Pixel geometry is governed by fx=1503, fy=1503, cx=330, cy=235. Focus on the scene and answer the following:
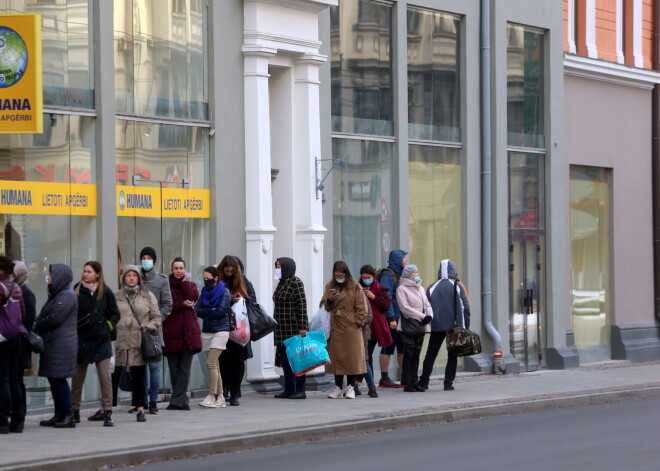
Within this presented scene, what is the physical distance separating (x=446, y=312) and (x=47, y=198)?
5963mm

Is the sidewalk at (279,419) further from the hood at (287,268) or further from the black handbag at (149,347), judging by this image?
the hood at (287,268)

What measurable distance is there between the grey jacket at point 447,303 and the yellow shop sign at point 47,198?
16.8 feet

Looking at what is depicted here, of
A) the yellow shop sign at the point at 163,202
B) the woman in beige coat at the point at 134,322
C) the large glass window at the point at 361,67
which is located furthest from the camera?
the large glass window at the point at 361,67

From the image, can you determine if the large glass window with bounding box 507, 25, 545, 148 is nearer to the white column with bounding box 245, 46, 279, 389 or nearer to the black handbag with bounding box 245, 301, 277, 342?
the white column with bounding box 245, 46, 279, 389

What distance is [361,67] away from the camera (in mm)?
21781

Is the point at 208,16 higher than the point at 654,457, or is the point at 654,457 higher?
the point at 208,16

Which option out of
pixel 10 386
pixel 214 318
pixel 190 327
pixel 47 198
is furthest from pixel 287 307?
pixel 10 386

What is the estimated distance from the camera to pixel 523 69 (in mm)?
25312

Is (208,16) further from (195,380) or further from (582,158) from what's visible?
(582,158)

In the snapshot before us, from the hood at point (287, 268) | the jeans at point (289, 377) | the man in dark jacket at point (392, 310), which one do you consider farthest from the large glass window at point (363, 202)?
the jeans at point (289, 377)

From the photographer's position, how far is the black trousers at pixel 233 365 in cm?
1772

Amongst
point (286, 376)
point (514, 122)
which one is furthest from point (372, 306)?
point (514, 122)

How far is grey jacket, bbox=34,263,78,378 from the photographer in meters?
14.7

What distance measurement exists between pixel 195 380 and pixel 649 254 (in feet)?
43.2
